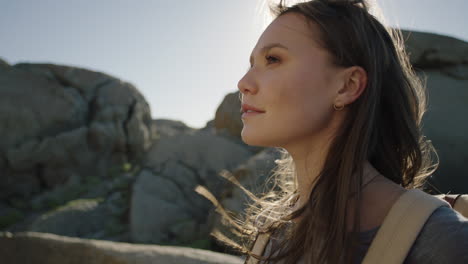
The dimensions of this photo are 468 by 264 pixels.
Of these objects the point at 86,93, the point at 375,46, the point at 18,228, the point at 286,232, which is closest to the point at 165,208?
the point at 18,228

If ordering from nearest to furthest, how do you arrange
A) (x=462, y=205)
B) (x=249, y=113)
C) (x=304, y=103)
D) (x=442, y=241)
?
(x=442, y=241), (x=462, y=205), (x=304, y=103), (x=249, y=113)

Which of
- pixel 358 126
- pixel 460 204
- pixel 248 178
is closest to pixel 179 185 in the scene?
pixel 248 178

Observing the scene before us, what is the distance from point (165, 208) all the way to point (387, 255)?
7150mm

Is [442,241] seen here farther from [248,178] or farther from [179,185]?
[179,185]

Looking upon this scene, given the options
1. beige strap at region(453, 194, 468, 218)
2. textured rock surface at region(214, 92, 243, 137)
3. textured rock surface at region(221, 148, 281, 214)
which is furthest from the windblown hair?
textured rock surface at region(214, 92, 243, 137)

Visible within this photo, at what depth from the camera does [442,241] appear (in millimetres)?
1026

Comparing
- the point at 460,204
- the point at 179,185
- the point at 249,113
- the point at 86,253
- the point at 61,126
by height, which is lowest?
the point at 61,126

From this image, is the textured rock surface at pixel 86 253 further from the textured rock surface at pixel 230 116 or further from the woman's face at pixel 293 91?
the textured rock surface at pixel 230 116

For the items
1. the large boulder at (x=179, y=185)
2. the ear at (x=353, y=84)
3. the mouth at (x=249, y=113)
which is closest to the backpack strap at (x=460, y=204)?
the ear at (x=353, y=84)

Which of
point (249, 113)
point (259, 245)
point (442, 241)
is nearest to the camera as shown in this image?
point (442, 241)

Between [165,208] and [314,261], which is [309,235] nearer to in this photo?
[314,261]

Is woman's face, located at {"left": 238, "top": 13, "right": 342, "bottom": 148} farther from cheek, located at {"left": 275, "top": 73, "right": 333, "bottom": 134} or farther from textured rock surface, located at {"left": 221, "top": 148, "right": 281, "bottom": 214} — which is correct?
textured rock surface, located at {"left": 221, "top": 148, "right": 281, "bottom": 214}

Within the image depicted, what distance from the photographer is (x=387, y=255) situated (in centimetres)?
110

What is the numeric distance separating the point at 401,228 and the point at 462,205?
0.56m
